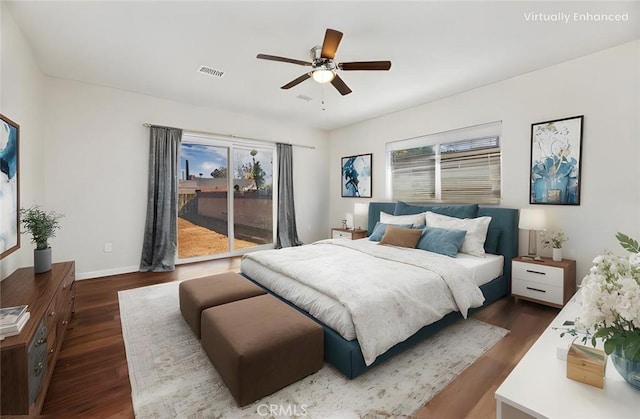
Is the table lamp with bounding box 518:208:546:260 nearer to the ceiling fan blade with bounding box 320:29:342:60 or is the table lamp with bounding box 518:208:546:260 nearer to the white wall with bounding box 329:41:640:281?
the white wall with bounding box 329:41:640:281

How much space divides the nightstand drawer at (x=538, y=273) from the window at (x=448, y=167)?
102 cm

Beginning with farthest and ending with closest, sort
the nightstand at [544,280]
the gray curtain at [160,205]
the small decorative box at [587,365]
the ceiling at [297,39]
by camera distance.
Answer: the gray curtain at [160,205] → the nightstand at [544,280] → the ceiling at [297,39] → the small decorative box at [587,365]

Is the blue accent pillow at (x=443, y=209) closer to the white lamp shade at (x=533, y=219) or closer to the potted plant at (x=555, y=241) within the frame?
the white lamp shade at (x=533, y=219)

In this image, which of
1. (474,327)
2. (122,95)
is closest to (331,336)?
(474,327)

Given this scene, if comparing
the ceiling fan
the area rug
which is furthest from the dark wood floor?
the ceiling fan

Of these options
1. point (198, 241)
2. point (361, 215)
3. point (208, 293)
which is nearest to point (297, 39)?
point (208, 293)

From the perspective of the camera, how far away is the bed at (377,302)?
6.07 ft

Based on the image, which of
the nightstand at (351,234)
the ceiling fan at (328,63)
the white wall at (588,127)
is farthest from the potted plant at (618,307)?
the nightstand at (351,234)

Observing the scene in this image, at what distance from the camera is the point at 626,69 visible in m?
2.74

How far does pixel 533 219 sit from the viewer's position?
10.0 ft

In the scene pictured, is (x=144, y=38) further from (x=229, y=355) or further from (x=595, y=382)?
(x=595, y=382)

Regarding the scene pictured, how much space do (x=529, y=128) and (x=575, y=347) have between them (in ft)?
9.95

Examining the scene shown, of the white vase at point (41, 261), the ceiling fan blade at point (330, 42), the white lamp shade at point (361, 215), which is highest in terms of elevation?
the ceiling fan blade at point (330, 42)

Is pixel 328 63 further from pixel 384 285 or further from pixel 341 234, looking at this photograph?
pixel 341 234
